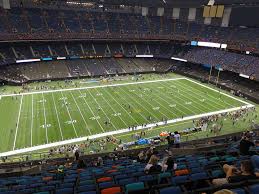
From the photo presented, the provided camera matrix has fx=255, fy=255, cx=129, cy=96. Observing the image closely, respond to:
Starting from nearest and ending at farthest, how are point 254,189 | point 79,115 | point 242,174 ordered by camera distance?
point 254,189, point 242,174, point 79,115

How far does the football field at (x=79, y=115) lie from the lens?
3472 centimetres

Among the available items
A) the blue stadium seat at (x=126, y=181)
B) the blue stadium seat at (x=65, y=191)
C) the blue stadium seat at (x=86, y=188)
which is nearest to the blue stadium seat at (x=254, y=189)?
the blue stadium seat at (x=126, y=181)

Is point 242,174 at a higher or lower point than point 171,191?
higher

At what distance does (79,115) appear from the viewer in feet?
136

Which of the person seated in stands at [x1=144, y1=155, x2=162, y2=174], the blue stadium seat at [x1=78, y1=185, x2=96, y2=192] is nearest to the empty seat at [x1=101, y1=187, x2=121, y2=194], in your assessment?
the blue stadium seat at [x1=78, y1=185, x2=96, y2=192]

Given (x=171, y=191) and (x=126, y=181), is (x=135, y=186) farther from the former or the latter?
(x=171, y=191)

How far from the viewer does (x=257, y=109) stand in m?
45.7

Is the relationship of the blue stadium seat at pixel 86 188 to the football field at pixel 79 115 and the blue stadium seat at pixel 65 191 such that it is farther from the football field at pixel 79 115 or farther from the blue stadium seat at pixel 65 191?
the football field at pixel 79 115

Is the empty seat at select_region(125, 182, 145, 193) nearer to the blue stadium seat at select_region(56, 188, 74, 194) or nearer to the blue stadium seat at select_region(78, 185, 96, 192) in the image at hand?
the blue stadium seat at select_region(78, 185, 96, 192)

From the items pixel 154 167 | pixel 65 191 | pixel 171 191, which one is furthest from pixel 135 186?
pixel 65 191

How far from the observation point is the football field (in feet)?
114

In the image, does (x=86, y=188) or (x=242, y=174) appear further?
(x=86, y=188)

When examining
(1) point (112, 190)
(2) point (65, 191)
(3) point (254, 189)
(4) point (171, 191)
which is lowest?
(2) point (65, 191)

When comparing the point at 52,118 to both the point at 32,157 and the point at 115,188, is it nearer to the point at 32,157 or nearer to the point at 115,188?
the point at 32,157
